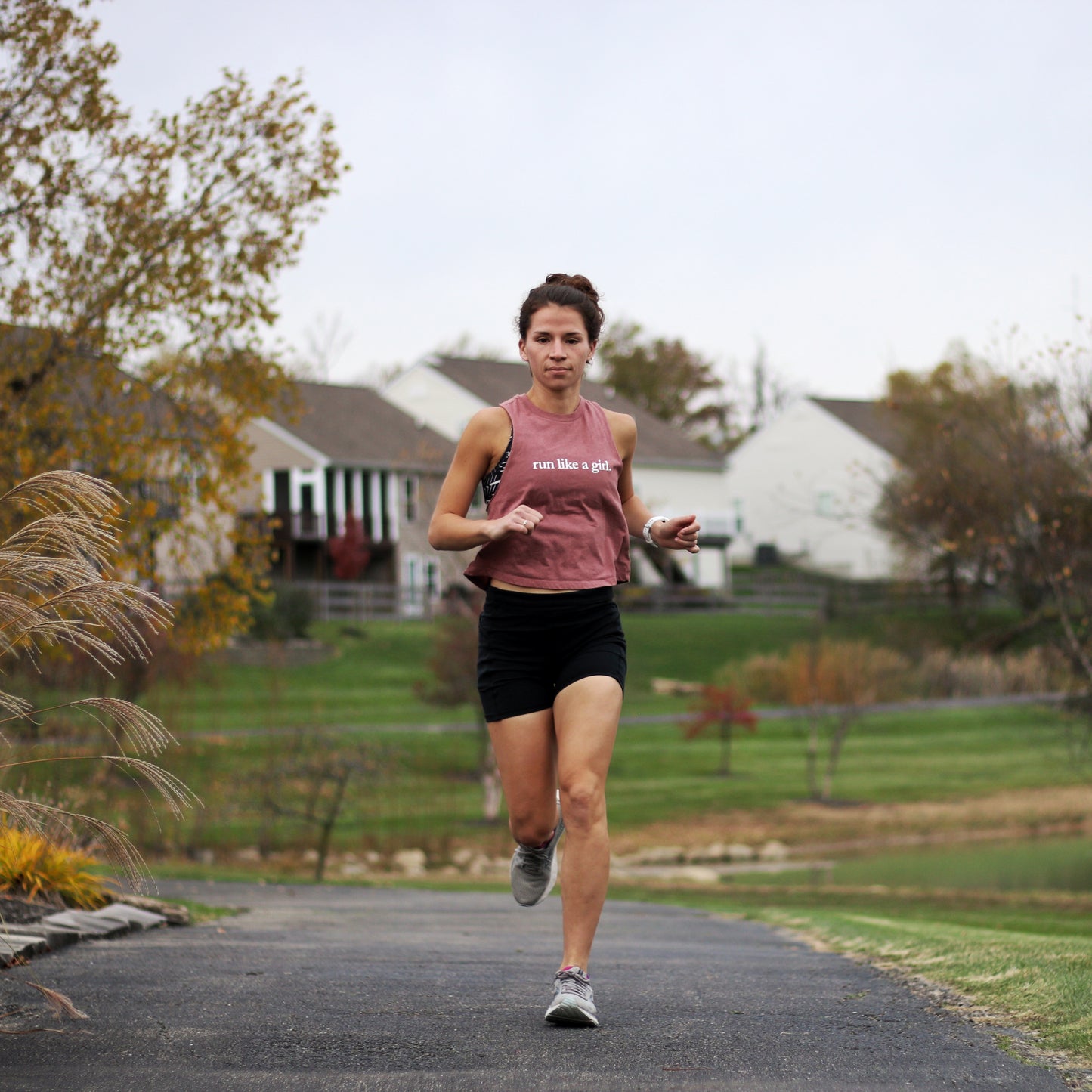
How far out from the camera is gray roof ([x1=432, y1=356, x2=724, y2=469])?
62.1m

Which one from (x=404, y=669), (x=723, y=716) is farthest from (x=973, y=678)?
(x=404, y=669)

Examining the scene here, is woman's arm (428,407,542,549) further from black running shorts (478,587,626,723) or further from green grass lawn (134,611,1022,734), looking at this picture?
green grass lawn (134,611,1022,734)

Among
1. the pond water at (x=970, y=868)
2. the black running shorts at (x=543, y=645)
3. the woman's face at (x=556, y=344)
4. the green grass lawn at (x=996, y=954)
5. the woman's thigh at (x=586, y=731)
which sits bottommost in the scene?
the pond water at (x=970, y=868)

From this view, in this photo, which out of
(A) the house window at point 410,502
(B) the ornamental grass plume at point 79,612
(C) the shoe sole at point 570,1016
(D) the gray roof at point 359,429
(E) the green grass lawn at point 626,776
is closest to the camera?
(B) the ornamental grass plume at point 79,612

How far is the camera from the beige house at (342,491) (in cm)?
5419

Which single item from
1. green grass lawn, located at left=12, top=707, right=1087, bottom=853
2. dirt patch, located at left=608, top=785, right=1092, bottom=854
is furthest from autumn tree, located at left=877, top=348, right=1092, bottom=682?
green grass lawn, located at left=12, top=707, right=1087, bottom=853

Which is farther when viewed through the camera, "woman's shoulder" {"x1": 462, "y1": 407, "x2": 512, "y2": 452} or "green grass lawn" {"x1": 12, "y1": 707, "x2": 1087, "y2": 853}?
"green grass lawn" {"x1": 12, "y1": 707, "x2": 1087, "y2": 853}

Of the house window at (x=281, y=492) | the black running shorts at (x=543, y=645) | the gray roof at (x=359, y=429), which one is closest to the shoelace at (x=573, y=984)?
the black running shorts at (x=543, y=645)

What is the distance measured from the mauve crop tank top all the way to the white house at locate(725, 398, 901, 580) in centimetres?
6051

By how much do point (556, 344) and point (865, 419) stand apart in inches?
2639

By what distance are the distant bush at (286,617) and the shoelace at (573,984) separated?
39789 millimetres

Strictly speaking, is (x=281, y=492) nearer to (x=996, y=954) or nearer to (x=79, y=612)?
(x=996, y=954)

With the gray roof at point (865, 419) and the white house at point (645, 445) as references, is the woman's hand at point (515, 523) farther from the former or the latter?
the gray roof at point (865, 419)

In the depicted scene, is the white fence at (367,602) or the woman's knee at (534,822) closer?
the woman's knee at (534,822)
